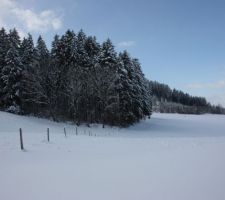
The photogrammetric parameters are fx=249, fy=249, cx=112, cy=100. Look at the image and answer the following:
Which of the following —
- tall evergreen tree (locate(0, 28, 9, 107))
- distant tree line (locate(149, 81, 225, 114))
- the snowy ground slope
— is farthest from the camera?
distant tree line (locate(149, 81, 225, 114))

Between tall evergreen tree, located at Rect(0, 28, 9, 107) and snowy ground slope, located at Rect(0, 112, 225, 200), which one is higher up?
tall evergreen tree, located at Rect(0, 28, 9, 107)

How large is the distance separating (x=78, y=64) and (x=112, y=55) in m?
5.89

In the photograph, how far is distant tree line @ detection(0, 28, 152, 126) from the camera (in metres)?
36.4

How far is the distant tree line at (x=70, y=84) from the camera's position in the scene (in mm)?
36438

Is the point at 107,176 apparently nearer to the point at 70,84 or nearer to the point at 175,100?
the point at 70,84

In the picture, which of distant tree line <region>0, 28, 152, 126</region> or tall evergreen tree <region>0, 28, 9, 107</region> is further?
tall evergreen tree <region>0, 28, 9, 107</region>

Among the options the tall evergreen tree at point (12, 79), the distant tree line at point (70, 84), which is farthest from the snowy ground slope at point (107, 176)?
the tall evergreen tree at point (12, 79)

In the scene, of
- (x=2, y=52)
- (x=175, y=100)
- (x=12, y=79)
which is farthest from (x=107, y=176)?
(x=175, y=100)

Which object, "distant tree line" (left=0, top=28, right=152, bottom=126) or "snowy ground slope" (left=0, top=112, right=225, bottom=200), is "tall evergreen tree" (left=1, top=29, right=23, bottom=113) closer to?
"distant tree line" (left=0, top=28, right=152, bottom=126)

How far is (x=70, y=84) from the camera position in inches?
1448

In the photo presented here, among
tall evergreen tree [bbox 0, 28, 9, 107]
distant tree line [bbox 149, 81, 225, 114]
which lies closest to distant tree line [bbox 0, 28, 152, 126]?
tall evergreen tree [bbox 0, 28, 9, 107]

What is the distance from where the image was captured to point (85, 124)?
36.7m

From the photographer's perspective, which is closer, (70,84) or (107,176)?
(107,176)

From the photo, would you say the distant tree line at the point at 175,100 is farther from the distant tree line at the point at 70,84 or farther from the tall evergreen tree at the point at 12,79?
the tall evergreen tree at the point at 12,79
